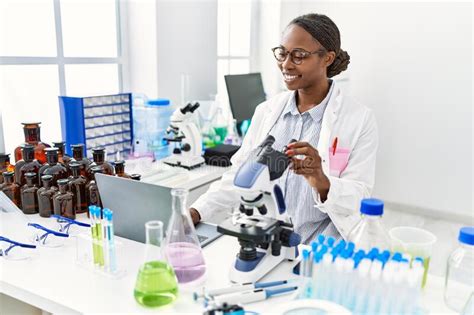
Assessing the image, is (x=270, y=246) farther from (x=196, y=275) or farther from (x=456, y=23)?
(x=456, y=23)

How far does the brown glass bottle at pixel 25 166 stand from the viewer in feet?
5.23

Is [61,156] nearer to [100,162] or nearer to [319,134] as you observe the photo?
[100,162]

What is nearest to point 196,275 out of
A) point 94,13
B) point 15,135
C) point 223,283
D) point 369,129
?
point 223,283

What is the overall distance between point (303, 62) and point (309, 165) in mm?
491

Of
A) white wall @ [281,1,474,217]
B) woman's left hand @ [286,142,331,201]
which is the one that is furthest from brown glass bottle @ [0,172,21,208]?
white wall @ [281,1,474,217]

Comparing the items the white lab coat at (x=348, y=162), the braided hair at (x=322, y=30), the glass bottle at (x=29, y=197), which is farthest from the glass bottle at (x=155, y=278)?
the braided hair at (x=322, y=30)

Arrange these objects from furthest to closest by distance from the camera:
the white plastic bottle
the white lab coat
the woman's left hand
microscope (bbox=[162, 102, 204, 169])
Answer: microscope (bbox=[162, 102, 204, 169]), the white lab coat, the woman's left hand, the white plastic bottle

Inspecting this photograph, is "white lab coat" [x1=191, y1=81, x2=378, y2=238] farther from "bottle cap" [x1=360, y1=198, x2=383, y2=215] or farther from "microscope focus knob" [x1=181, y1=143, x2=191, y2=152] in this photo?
"microscope focus knob" [x1=181, y1=143, x2=191, y2=152]

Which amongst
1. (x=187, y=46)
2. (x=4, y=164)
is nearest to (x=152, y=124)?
(x=187, y=46)

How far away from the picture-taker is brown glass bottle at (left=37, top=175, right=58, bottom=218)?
1.50 meters

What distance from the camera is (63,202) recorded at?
148 centimetres

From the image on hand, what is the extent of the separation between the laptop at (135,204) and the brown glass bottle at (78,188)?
24 cm

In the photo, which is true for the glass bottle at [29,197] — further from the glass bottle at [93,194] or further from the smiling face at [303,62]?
the smiling face at [303,62]

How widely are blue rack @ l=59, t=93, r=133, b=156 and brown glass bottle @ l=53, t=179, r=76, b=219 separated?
47 centimetres
